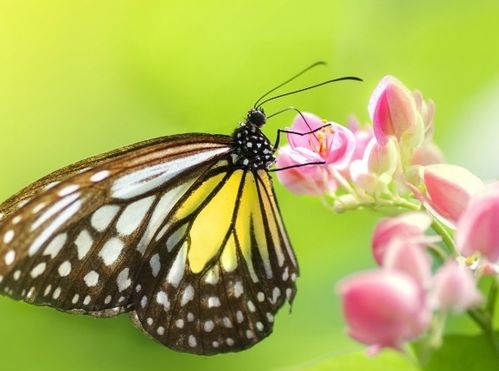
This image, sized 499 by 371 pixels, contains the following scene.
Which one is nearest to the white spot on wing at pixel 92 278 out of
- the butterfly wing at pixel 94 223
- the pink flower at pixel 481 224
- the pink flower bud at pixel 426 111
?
the butterfly wing at pixel 94 223

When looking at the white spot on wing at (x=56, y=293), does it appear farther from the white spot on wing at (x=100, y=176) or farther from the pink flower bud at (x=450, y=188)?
the pink flower bud at (x=450, y=188)

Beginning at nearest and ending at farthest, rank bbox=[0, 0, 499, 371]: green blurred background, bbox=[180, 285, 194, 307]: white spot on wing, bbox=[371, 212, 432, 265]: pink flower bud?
1. bbox=[371, 212, 432, 265]: pink flower bud
2. bbox=[180, 285, 194, 307]: white spot on wing
3. bbox=[0, 0, 499, 371]: green blurred background

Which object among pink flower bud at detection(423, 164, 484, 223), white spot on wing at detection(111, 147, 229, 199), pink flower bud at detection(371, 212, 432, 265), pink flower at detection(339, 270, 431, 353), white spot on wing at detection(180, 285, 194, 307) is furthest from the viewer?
white spot on wing at detection(180, 285, 194, 307)

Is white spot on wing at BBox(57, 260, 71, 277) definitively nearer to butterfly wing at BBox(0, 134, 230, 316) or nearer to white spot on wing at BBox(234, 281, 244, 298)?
butterfly wing at BBox(0, 134, 230, 316)

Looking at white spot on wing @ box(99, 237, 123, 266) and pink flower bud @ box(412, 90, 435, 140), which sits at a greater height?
pink flower bud @ box(412, 90, 435, 140)

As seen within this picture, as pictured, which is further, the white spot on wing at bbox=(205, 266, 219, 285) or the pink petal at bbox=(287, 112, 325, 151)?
the white spot on wing at bbox=(205, 266, 219, 285)

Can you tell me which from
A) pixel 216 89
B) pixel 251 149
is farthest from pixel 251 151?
pixel 216 89

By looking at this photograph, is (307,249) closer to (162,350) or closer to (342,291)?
(162,350)

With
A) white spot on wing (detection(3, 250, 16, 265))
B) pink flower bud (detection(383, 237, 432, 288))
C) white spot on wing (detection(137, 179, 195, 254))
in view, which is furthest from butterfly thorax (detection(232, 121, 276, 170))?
pink flower bud (detection(383, 237, 432, 288))
